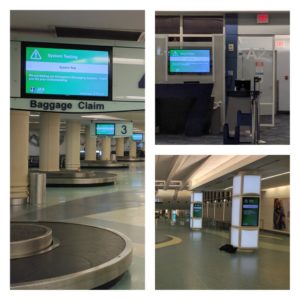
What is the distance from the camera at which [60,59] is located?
649cm

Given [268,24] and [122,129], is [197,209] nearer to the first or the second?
[268,24]

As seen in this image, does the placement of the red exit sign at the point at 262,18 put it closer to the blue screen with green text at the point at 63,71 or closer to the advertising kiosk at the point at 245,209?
the advertising kiosk at the point at 245,209

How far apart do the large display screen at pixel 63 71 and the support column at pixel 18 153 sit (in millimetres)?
4349

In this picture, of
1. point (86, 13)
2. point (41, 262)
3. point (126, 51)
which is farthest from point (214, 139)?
point (126, 51)

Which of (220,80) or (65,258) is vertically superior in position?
(220,80)

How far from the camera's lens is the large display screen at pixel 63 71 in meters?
6.50

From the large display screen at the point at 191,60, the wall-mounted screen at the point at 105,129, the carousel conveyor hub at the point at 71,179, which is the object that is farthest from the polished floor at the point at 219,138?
the wall-mounted screen at the point at 105,129

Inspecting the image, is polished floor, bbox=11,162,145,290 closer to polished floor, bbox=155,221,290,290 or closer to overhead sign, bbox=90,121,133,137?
polished floor, bbox=155,221,290,290

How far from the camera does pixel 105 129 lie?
2581 cm

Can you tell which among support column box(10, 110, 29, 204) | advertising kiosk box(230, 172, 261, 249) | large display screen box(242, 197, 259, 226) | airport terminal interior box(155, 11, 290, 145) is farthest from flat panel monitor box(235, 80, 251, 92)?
support column box(10, 110, 29, 204)

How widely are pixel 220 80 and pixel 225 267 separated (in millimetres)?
1580

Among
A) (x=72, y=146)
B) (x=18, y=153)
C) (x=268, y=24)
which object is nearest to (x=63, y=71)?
(x=268, y=24)

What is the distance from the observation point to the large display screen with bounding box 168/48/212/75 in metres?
2.71
